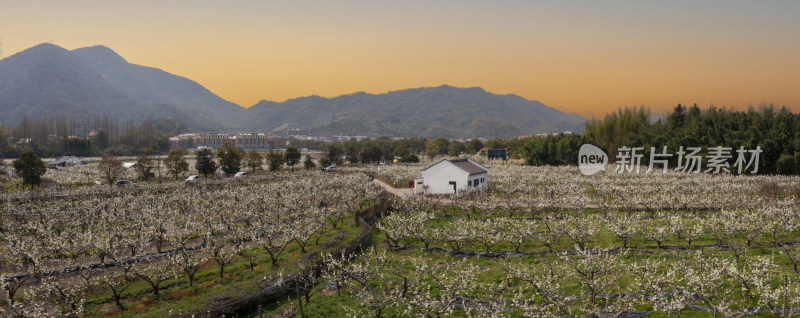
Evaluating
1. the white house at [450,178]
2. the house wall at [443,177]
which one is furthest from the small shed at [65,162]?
the house wall at [443,177]

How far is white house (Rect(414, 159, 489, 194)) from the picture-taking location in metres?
52.8

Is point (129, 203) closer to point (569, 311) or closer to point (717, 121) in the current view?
point (569, 311)

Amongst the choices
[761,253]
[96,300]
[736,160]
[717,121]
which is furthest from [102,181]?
[717,121]

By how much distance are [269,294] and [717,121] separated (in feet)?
301

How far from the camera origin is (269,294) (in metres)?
20.6

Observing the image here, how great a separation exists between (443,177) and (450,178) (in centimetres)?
97

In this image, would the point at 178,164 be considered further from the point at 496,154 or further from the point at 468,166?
the point at 496,154

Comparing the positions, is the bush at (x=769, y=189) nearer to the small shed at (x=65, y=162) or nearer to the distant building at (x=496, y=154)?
the distant building at (x=496, y=154)

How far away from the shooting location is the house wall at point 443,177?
2080 inches

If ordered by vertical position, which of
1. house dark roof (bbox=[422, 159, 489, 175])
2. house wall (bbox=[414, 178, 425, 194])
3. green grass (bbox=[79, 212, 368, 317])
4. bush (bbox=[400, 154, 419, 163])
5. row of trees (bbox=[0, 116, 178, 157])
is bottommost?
green grass (bbox=[79, 212, 368, 317])

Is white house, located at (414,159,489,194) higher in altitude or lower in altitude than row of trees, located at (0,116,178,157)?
lower

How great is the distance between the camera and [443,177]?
54469 millimetres

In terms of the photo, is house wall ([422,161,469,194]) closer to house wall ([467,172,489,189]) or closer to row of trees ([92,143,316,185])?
house wall ([467,172,489,189])

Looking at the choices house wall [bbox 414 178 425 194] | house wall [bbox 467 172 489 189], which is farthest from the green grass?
house wall [bbox 467 172 489 189]
